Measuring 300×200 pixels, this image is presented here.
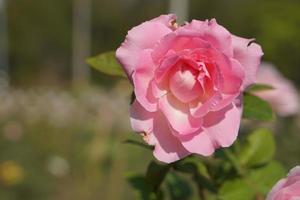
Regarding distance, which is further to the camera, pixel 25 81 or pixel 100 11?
pixel 100 11

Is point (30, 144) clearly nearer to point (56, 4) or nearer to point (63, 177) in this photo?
point (63, 177)

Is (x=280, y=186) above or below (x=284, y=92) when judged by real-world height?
above

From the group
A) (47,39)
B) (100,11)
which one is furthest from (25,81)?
(100,11)

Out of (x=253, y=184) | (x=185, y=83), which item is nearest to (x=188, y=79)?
(x=185, y=83)

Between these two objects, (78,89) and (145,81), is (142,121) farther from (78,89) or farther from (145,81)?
(78,89)

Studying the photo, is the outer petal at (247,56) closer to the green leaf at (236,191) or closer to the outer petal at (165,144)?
the outer petal at (165,144)

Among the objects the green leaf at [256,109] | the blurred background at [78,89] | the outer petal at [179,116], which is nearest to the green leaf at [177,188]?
the blurred background at [78,89]

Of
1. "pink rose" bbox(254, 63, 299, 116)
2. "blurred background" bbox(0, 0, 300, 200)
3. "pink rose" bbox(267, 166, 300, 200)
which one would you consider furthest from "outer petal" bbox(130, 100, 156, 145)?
"pink rose" bbox(254, 63, 299, 116)
